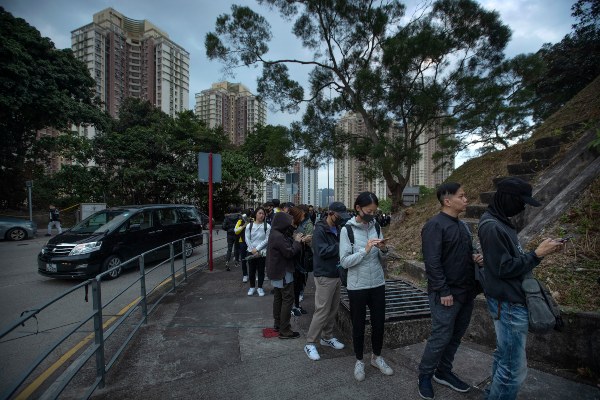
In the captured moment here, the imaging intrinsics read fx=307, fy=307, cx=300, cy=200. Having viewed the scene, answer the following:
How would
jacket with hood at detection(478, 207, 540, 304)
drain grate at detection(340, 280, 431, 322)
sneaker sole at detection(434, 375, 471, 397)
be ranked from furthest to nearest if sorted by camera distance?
1. drain grate at detection(340, 280, 431, 322)
2. sneaker sole at detection(434, 375, 471, 397)
3. jacket with hood at detection(478, 207, 540, 304)

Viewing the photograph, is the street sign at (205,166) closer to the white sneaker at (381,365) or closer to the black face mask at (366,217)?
the black face mask at (366,217)

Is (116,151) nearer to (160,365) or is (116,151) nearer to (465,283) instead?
(160,365)

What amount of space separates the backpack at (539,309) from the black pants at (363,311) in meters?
1.18

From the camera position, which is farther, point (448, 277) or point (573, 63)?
point (573, 63)

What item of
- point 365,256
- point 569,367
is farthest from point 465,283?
point 569,367

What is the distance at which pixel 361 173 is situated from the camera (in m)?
13.4

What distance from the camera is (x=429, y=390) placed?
8.20 ft

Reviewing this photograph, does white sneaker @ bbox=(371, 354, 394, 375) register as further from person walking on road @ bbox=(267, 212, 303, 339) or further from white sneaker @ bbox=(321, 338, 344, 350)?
person walking on road @ bbox=(267, 212, 303, 339)

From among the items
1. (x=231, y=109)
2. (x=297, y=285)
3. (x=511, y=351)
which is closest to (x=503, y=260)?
(x=511, y=351)

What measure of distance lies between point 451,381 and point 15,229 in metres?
18.0

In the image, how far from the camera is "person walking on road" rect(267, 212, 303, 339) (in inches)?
149

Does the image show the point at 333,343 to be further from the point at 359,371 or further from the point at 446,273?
the point at 446,273

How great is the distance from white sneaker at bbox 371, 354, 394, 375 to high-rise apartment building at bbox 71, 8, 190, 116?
44.2m

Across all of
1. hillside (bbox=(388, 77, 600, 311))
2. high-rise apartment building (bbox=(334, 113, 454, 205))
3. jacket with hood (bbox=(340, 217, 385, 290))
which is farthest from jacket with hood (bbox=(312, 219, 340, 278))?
high-rise apartment building (bbox=(334, 113, 454, 205))
